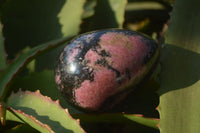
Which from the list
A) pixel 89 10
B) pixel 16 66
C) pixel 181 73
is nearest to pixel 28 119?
pixel 16 66

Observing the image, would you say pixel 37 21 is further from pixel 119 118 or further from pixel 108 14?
pixel 119 118

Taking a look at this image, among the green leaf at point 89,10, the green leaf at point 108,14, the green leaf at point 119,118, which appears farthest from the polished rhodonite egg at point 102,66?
the green leaf at point 89,10

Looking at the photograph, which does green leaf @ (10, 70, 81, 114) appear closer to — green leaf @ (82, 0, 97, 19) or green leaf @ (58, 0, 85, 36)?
green leaf @ (58, 0, 85, 36)

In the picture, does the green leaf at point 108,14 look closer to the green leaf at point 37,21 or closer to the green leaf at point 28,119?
the green leaf at point 37,21

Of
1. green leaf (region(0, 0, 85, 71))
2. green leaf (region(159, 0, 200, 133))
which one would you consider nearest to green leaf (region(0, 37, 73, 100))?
green leaf (region(0, 0, 85, 71))

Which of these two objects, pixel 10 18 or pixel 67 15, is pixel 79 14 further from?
pixel 10 18

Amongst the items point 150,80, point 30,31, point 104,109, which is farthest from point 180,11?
point 30,31
